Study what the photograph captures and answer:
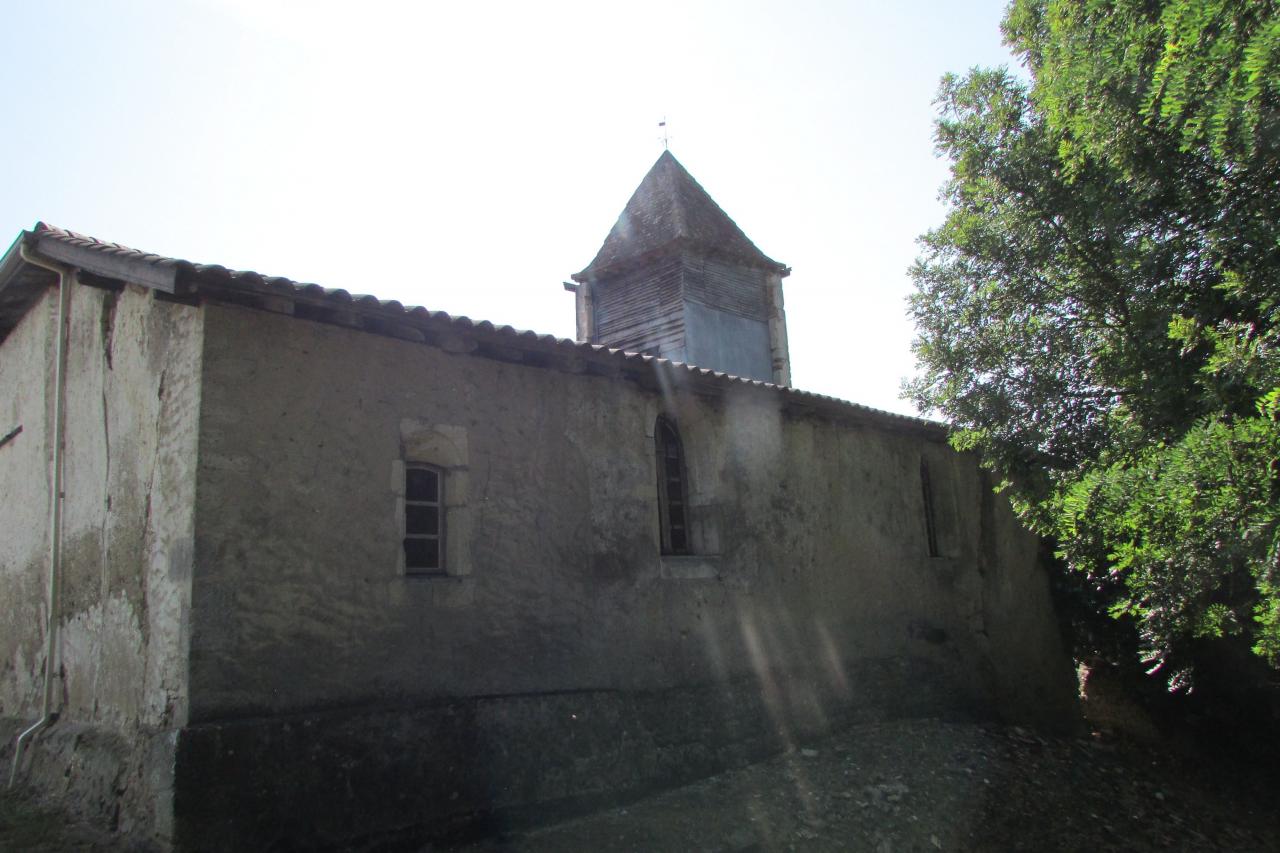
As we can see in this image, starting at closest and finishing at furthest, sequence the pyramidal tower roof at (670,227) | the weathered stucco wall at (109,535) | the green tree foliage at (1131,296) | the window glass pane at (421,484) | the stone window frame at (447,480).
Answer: the green tree foliage at (1131,296) → the weathered stucco wall at (109,535) → the stone window frame at (447,480) → the window glass pane at (421,484) → the pyramidal tower roof at (670,227)

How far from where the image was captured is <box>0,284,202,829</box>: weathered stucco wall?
6062mm

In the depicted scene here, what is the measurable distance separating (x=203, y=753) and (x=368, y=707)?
3.62 ft

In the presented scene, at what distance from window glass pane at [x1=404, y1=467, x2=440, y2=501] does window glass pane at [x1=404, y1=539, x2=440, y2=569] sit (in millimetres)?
334

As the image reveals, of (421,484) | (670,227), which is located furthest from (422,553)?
(670,227)

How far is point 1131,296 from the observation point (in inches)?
263

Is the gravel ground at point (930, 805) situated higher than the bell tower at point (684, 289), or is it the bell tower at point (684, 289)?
the bell tower at point (684, 289)

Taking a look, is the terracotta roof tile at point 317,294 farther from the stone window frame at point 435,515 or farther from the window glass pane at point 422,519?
the window glass pane at point 422,519

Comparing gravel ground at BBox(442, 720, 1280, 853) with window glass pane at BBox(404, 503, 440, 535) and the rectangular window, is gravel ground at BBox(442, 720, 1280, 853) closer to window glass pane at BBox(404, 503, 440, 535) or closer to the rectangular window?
the rectangular window

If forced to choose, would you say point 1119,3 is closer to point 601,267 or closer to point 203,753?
point 203,753


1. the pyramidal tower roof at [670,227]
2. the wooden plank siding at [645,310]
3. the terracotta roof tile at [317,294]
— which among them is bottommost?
the terracotta roof tile at [317,294]

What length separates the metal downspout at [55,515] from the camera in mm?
7227

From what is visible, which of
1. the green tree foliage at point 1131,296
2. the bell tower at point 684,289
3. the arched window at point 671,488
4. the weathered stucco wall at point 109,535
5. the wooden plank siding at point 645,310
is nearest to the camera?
the green tree foliage at point 1131,296

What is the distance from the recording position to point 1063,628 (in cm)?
1381

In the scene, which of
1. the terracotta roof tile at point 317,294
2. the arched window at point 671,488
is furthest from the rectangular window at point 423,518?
the arched window at point 671,488
